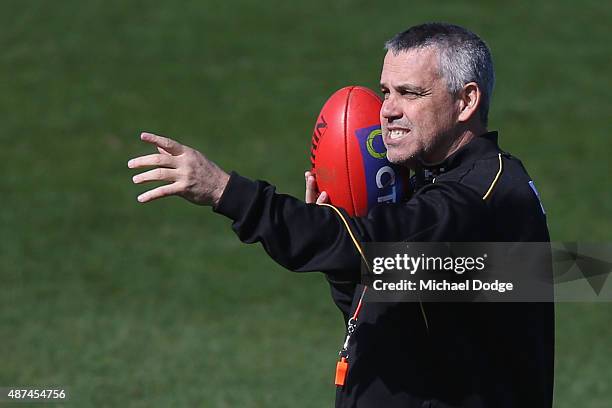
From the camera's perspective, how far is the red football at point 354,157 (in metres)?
4.29

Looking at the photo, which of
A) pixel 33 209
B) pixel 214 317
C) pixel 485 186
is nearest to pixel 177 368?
pixel 214 317

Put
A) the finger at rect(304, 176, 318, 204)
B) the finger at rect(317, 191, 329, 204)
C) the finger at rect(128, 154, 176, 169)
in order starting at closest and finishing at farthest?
the finger at rect(128, 154, 176, 169) → the finger at rect(317, 191, 329, 204) → the finger at rect(304, 176, 318, 204)

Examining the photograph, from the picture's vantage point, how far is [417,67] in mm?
3754

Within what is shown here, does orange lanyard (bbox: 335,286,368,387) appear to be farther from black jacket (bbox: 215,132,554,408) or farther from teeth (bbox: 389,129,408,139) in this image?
teeth (bbox: 389,129,408,139)

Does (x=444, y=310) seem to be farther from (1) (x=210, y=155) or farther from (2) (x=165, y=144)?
(1) (x=210, y=155)

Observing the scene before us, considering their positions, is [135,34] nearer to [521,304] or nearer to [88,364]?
[88,364]

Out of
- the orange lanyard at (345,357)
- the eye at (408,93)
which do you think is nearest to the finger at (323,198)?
the orange lanyard at (345,357)

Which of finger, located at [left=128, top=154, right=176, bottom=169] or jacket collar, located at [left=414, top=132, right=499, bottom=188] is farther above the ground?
jacket collar, located at [left=414, top=132, right=499, bottom=188]

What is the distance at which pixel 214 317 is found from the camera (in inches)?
412

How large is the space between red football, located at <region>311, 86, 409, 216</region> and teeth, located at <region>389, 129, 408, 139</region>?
0.39 metres

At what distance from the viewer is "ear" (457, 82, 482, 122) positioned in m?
3.81

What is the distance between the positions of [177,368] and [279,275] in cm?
286

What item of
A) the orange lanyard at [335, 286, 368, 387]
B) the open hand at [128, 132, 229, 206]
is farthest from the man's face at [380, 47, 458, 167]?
the open hand at [128, 132, 229, 206]

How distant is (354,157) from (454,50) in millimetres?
737
